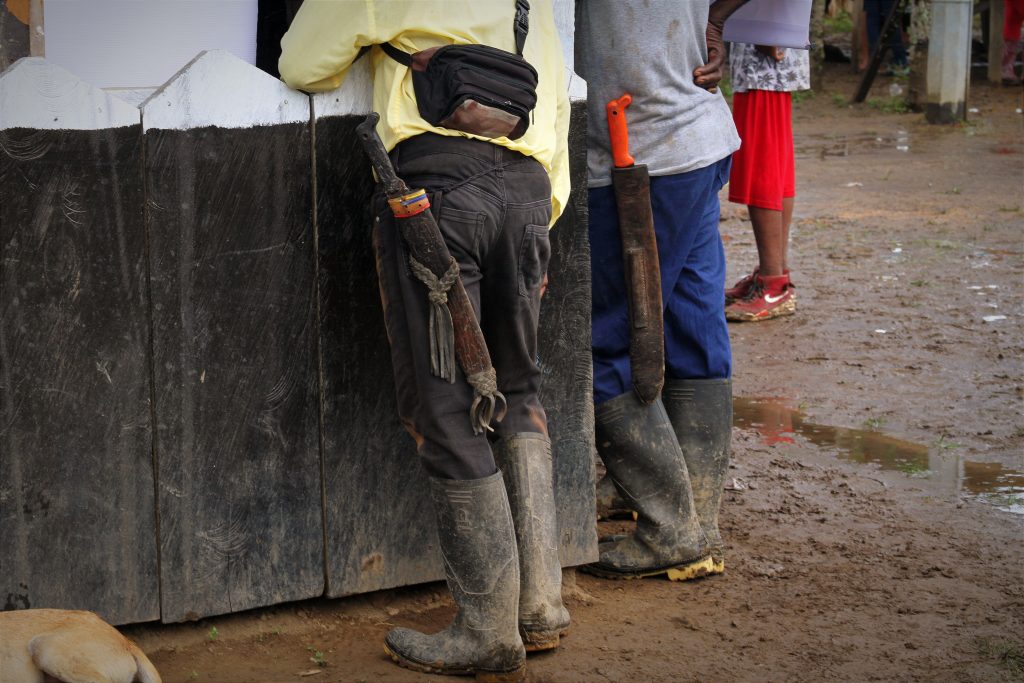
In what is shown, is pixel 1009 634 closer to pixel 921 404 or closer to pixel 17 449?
pixel 921 404

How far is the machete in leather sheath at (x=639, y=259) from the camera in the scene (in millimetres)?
3795

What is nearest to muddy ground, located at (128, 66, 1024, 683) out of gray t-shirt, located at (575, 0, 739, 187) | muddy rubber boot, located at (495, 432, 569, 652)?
muddy rubber boot, located at (495, 432, 569, 652)

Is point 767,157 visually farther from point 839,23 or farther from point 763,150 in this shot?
point 839,23

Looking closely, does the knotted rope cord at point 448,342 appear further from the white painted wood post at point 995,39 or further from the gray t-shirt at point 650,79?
the white painted wood post at point 995,39

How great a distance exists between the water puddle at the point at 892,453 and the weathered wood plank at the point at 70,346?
3054 mm

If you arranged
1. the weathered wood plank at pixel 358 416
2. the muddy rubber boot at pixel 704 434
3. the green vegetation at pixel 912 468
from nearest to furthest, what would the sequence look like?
the weathered wood plank at pixel 358 416
the muddy rubber boot at pixel 704 434
the green vegetation at pixel 912 468

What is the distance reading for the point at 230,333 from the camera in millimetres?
3258

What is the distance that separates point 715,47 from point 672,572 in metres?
1.71

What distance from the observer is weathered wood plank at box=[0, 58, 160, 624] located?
2.98 m

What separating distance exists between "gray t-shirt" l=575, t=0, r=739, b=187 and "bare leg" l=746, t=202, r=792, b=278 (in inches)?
127

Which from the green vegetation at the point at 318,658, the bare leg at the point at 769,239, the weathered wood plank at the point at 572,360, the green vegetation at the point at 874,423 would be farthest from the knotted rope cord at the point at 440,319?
the bare leg at the point at 769,239

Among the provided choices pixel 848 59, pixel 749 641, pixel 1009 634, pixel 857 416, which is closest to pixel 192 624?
pixel 749 641

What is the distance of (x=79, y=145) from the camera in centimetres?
302

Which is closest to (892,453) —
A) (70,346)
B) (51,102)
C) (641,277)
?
(641,277)
